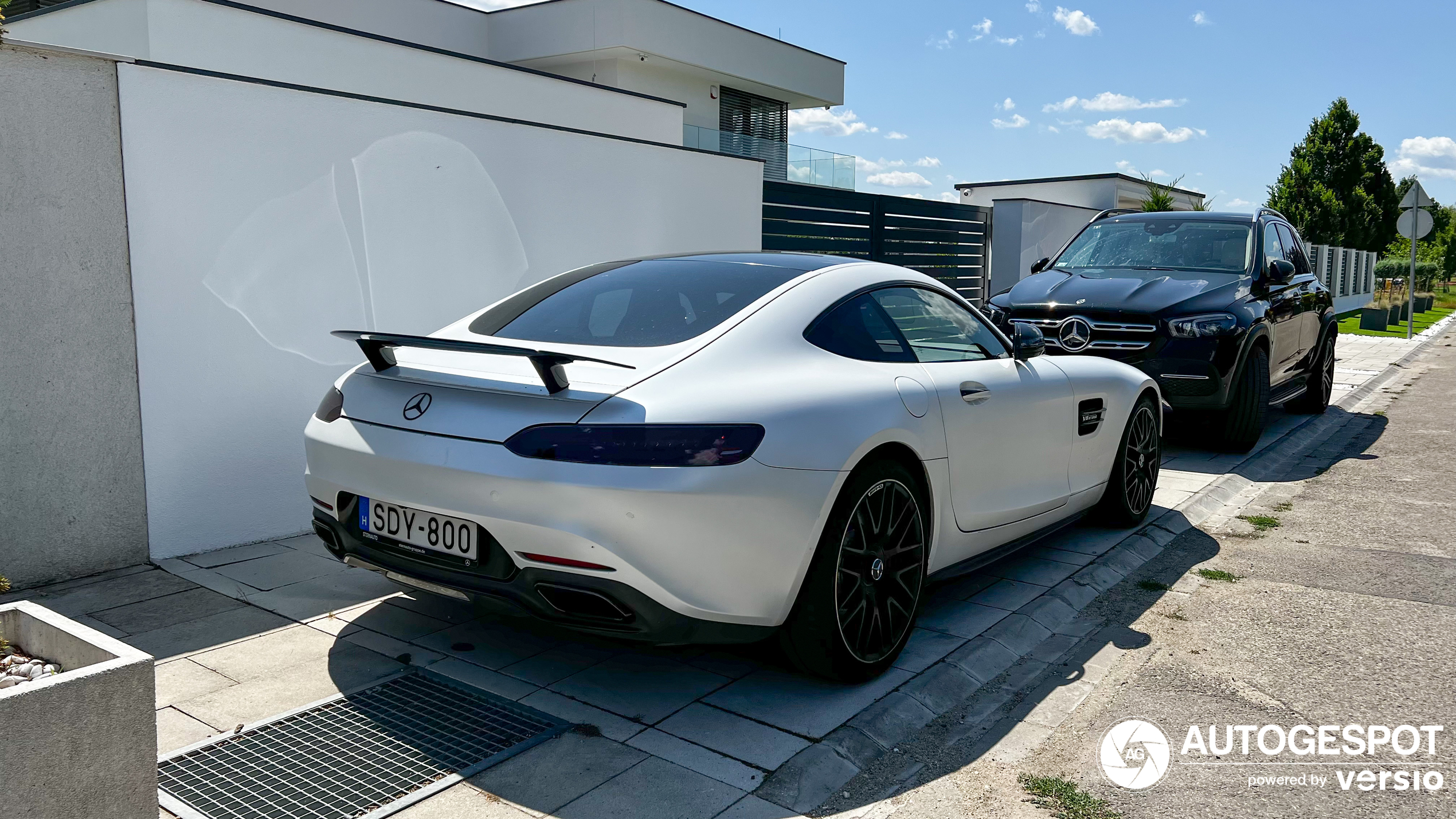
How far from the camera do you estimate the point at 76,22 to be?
9609mm

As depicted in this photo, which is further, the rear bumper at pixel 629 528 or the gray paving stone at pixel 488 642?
the gray paving stone at pixel 488 642

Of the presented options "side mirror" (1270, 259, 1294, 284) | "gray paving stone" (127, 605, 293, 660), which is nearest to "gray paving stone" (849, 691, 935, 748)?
"gray paving stone" (127, 605, 293, 660)

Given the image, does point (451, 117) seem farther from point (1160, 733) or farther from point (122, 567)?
point (1160, 733)

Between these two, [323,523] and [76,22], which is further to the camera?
[76,22]

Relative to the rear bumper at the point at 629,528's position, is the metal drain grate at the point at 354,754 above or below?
below

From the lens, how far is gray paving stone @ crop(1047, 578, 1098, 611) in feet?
15.8

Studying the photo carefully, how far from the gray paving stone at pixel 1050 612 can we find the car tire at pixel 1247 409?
14.4 ft

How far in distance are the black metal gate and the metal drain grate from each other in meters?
6.59

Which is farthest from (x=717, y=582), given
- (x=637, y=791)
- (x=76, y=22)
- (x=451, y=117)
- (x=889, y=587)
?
(x=76, y=22)

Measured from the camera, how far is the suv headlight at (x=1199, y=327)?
809cm

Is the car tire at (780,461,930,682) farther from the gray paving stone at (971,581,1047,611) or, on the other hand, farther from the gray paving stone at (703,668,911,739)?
the gray paving stone at (971,581,1047,611)

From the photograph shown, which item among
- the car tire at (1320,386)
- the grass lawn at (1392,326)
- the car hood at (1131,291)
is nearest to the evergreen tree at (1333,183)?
the grass lawn at (1392,326)

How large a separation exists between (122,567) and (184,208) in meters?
1.73

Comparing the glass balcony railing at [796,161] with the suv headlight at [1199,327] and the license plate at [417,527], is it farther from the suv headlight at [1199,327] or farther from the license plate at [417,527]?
the license plate at [417,527]
